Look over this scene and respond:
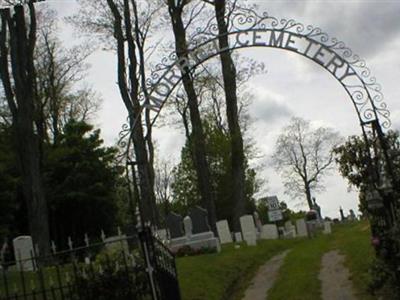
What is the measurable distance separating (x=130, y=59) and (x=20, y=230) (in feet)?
29.7

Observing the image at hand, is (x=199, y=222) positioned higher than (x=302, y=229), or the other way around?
(x=199, y=222)

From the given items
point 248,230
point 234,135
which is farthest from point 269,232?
point 248,230

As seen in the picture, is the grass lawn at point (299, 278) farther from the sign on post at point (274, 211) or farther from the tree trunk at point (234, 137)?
the sign on post at point (274, 211)

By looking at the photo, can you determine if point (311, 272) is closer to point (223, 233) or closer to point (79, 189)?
point (223, 233)

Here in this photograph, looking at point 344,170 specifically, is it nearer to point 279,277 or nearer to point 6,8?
point 279,277

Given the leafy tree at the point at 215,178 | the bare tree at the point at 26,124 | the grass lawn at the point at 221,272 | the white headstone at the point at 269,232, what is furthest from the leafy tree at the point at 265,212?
the bare tree at the point at 26,124

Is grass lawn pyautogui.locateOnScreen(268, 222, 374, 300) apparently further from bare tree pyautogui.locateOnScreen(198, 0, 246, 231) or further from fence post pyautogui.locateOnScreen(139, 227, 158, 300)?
bare tree pyautogui.locateOnScreen(198, 0, 246, 231)

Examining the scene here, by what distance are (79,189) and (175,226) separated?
8.74m

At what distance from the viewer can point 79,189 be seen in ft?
108

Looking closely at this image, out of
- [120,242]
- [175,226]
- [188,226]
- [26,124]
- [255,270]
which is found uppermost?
[26,124]

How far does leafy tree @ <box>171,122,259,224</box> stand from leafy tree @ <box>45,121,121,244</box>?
12.1m

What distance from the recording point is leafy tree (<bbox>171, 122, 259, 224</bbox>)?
47.9 m

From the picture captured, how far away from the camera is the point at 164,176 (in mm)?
57375

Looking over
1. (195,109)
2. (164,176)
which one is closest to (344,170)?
(195,109)
